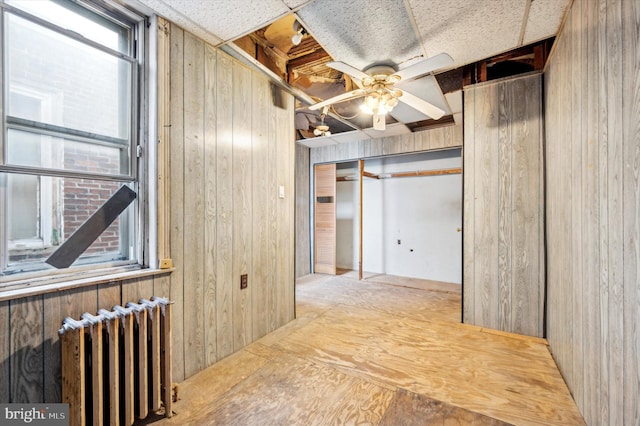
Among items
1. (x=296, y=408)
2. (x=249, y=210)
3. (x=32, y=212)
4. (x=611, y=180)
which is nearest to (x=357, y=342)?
(x=296, y=408)

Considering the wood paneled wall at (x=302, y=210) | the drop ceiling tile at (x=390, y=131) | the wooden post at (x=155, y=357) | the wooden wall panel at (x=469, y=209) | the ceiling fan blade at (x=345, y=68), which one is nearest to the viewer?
the wooden post at (x=155, y=357)

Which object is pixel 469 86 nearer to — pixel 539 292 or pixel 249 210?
pixel 539 292

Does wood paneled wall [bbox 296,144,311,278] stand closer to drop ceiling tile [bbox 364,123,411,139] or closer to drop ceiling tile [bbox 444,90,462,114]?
drop ceiling tile [bbox 364,123,411,139]

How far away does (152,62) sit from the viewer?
1.84 m

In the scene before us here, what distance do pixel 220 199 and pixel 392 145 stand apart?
338 cm

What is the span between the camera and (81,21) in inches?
64.4

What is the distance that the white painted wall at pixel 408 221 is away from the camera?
4777 mm

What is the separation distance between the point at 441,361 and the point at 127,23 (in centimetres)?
329

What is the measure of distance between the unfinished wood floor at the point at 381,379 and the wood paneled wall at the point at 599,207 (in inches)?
11.6

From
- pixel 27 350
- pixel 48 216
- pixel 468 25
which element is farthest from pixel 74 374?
pixel 468 25

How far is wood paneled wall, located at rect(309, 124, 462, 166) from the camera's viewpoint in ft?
14.1

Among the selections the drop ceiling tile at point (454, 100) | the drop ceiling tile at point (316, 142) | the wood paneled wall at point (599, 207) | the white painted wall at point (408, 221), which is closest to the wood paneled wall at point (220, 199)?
the drop ceiling tile at point (454, 100)

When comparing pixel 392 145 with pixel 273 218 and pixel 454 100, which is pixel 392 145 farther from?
pixel 273 218

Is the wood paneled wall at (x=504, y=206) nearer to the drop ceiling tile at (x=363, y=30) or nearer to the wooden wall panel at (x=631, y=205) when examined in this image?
the drop ceiling tile at (x=363, y=30)
